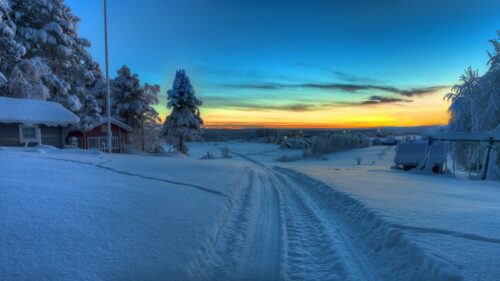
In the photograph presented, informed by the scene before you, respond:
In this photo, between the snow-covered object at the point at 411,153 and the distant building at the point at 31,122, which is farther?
the snow-covered object at the point at 411,153

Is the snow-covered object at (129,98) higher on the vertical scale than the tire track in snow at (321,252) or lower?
higher

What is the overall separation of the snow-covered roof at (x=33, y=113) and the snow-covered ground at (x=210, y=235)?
12432mm

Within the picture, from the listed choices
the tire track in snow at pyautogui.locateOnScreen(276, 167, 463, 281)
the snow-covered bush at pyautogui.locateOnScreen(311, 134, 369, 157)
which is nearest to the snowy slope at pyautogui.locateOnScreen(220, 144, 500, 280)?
the tire track in snow at pyautogui.locateOnScreen(276, 167, 463, 281)

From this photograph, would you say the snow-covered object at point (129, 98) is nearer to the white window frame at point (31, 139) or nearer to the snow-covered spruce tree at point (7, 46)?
the snow-covered spruce tree at point (7, 46)

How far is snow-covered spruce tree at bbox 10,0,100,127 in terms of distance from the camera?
2139 centimetres

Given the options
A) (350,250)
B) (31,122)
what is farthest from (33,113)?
(350,250)

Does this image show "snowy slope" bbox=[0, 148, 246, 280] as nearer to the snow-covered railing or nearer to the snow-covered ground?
the snow-covered ground

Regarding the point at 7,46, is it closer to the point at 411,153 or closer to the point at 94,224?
the point at 94,224

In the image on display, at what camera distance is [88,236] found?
4.05 meters

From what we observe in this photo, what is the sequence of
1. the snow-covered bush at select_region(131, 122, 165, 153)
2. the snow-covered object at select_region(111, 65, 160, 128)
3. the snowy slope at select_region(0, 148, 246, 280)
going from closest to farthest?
the snowy slope at select_region(0, 148, 246, 280) → the snow-covered object at select_region(111, 65, 160, 128) → the snow-covered bush at select_region(131, 122, 165, 153)

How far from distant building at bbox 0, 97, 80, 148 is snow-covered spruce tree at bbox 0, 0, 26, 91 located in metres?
2.12

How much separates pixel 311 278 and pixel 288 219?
273 centimetres

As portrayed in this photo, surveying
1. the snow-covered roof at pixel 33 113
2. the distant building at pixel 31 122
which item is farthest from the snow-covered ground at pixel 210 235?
the distant building at pixel 31 122

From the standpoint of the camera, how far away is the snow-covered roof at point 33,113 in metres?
16.9
